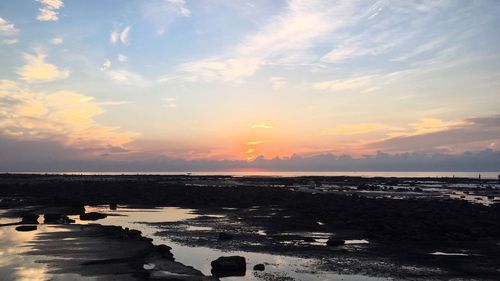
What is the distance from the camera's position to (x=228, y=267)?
1747cm

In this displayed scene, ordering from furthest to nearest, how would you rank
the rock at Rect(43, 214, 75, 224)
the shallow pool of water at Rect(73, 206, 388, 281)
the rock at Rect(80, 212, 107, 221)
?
1. the rock at Rect(80, 212, 107, 221)
2. the rock at Rect(43, 214, 75, 224)
3. the shallow pool of water at Rect(73, 206, 388, 281)

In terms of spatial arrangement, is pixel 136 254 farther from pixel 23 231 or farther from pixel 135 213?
pixel 135 213

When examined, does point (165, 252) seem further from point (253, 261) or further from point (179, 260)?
point (253, 261)

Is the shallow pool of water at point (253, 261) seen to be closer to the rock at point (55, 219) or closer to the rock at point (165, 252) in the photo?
the rock at point (165, 252)

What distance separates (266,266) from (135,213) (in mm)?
25269

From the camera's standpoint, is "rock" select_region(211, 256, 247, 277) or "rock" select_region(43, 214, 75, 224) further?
"rock" select_region(43, 214, 75, 224)

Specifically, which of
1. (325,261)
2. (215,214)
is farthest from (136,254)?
(215,214)

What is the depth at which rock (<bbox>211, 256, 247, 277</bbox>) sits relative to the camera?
17297 millimetres

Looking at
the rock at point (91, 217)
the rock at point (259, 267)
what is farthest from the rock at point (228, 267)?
the rock at point (91, 217)

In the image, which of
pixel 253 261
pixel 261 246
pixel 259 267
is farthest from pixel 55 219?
pixel 259 267

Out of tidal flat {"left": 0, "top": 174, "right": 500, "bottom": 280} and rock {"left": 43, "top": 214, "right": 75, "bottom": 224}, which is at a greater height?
rock {"left": 43, "top": 214, "right": 75, "bottom": 224}

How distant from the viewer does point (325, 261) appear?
19906mm

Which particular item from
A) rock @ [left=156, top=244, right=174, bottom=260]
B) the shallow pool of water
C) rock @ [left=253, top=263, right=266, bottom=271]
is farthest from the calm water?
rock @ [left=156, top=244, right=174, bottom=260]

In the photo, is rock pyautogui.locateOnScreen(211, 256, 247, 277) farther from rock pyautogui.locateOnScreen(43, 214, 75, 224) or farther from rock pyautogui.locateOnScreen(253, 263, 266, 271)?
rock pyautogui.locateOnScreen(43, 214, 75, 224)
